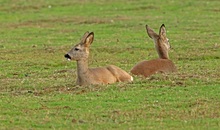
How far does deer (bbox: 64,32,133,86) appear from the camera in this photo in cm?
1320

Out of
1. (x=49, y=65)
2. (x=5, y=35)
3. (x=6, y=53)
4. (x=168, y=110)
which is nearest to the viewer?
(x=168, y=110)

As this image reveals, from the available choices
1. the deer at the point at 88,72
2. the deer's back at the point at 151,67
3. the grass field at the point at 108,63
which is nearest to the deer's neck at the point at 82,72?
the deer at the point at 88,72

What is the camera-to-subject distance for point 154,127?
964 cm

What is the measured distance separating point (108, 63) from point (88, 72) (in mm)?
3870

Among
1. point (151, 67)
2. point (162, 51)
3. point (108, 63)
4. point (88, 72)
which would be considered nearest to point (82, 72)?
point (88, 72)

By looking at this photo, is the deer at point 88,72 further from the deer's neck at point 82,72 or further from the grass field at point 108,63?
the grass field at point 108,63

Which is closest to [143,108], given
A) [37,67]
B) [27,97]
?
[27,97]

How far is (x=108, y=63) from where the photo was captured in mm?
17078

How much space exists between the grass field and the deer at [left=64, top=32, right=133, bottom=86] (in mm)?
284

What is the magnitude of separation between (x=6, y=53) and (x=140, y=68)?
5452mm

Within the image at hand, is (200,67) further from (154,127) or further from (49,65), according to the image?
(154,127)

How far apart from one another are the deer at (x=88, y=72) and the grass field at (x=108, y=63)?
0.28 meters

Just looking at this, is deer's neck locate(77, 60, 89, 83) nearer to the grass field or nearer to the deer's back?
the grass field

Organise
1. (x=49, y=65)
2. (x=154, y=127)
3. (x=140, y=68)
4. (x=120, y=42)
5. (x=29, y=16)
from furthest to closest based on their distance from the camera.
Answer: (x=29, y=16), (x=120, y=42), (x=49, y=65), (x=140, y=68), (x=154, y=127)
